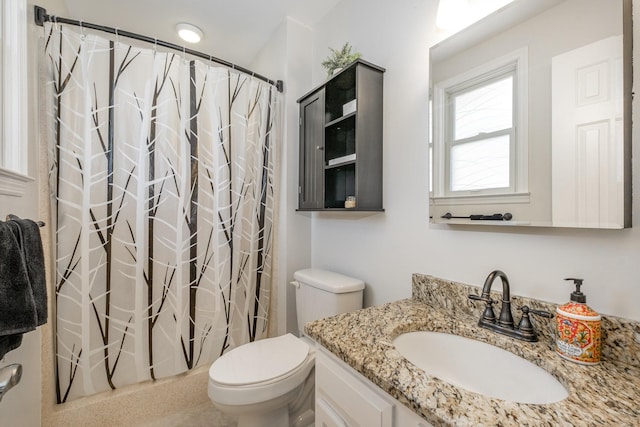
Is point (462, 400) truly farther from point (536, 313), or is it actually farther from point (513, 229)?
point (513, 229)

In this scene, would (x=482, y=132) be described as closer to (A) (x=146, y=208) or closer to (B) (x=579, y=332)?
(B) (x=579, y=332)

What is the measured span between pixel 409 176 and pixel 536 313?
669 mm

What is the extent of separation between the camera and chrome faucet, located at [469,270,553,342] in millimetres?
755

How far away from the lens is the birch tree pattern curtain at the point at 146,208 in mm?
1212

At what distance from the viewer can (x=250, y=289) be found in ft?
5.51

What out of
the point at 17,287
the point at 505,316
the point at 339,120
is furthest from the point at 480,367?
the point at 17,287

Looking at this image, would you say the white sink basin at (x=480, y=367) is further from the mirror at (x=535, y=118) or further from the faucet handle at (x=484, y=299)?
the mirror at (x=535, y=118)

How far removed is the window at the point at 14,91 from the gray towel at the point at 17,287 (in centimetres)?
25

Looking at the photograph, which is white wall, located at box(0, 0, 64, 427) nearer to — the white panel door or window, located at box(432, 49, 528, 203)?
window, located at box(432, 49, 528, 203)

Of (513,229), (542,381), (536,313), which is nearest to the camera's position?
(542,381)

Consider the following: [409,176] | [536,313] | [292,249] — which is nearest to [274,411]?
[292,249]

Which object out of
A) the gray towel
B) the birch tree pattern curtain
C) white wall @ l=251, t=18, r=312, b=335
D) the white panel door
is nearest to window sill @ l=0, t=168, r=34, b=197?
the gray towel

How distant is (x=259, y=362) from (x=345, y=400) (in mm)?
608

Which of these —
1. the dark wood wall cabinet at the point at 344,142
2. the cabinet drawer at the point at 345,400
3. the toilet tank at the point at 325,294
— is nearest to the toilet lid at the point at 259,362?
the toilet tank at the point at 325,294
